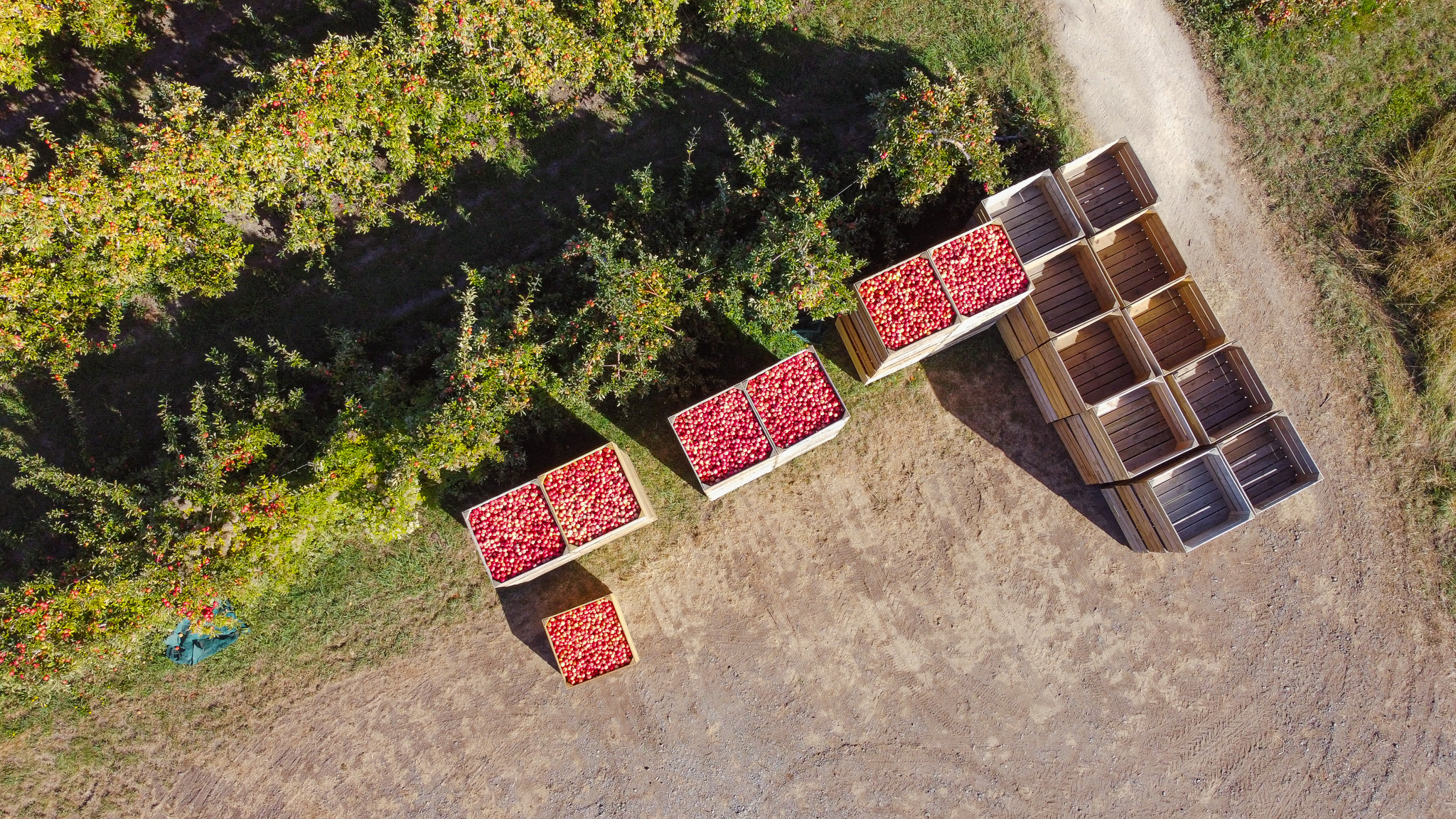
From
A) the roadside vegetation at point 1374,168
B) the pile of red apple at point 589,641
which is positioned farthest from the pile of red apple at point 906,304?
the roadside vegetation at point 1374,168

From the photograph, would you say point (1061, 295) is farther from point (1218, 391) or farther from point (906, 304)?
point (1218, 391)

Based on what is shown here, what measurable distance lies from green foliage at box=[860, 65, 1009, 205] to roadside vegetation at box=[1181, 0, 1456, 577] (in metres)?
5.84

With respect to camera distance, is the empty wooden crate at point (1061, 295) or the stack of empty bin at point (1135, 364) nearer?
the stack of empty bin at point (1135, 364)

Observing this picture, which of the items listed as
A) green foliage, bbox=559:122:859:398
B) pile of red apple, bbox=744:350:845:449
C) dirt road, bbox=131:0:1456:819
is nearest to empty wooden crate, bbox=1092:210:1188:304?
dirt road, bbox=131:0:1456:819

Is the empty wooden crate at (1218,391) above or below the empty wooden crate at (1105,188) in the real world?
below

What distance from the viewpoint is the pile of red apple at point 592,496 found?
12.3 m

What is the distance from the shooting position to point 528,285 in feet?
43.3

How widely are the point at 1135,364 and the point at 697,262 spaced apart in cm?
770

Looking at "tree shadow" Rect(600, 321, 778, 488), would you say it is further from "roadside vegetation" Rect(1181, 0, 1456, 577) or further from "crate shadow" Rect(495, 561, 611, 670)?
"roadside vegetation" Rect(1181, 0, 1456, 577)

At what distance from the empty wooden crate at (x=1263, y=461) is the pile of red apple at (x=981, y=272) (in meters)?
4.80

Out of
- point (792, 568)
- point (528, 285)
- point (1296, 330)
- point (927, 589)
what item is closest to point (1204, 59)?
point (1296, 330)

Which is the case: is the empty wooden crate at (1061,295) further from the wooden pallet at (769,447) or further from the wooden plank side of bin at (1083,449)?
the wooden pallet at (769,447)

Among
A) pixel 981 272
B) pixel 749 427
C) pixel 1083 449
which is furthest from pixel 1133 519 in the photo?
pixel 749 427

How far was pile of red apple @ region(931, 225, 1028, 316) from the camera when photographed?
40.4 feet
